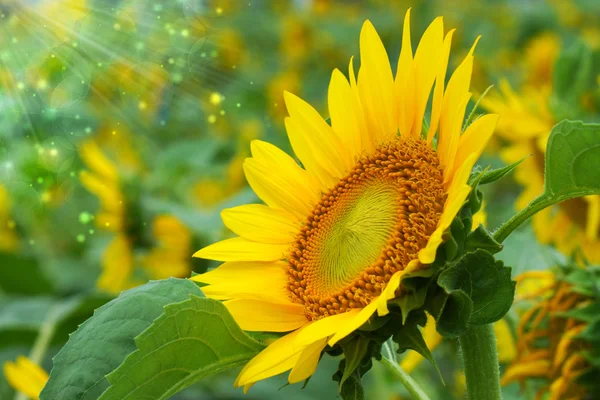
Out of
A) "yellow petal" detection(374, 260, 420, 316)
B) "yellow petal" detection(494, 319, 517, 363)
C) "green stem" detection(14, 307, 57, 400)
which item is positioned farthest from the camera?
"green stem" detection(14, 307, 57, 400)

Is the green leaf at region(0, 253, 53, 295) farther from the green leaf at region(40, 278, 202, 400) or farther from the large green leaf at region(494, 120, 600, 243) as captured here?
the large green leaf at region(494, 120, 600, 243)

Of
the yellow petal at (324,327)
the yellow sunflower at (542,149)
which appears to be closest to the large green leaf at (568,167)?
the yellow petal at (324,327)

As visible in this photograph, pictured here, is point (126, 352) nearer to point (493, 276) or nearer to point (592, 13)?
point (493, 276)

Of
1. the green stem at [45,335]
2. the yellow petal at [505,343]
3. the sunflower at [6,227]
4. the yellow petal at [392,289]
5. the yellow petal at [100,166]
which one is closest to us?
the yellow petal at [392,289]

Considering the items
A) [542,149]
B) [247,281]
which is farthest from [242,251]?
[542,149]

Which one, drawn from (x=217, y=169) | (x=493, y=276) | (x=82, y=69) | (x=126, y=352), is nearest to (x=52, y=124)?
(x=82, y=69)

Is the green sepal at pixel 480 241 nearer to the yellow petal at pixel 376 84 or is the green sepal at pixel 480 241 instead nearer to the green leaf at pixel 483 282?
the green leaf at pixel 483 282

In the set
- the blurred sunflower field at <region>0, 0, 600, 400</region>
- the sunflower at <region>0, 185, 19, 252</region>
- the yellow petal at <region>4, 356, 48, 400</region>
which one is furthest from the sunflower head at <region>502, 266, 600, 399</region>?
the sunflower at <region>0, 185, 19, 252</region>
